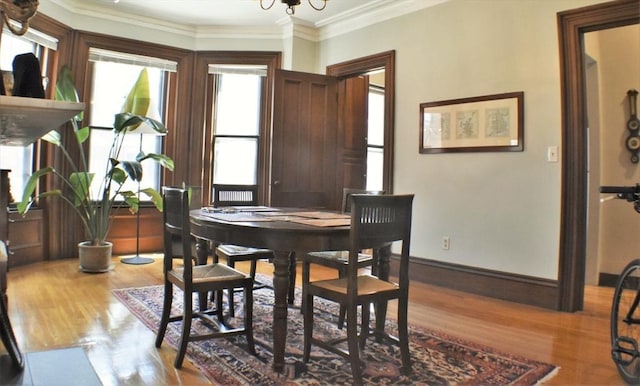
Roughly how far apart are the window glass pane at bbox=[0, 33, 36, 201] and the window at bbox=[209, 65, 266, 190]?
1866mm

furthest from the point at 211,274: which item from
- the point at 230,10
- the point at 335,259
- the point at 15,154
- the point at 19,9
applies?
the point at 230,10

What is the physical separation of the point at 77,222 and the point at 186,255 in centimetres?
328

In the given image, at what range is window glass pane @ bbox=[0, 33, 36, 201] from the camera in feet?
12.9

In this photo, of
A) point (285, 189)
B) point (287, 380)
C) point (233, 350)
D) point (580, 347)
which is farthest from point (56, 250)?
point (580, 347)

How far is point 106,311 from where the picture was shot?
290 centimetres

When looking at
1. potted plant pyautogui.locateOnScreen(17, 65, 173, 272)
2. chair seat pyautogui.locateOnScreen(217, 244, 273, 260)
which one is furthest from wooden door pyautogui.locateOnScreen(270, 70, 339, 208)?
chair seat pyautogui.locateOnScreen(217, 244, 273, 260)

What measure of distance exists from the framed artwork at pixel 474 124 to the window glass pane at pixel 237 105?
2.14 metres

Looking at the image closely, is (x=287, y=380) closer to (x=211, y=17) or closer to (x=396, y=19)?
(x=396, y=19)

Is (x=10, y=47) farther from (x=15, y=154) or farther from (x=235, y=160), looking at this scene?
(x=235, y=160)

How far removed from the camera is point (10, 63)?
13.1ft

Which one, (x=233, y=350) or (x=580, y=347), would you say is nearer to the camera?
(x=233, y=350)

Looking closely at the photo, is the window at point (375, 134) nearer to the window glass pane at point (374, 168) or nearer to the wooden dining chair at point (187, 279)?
the window glass pane at point (374, 168)

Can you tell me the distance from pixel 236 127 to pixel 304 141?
101cm

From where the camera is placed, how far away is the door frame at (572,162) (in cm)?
320
